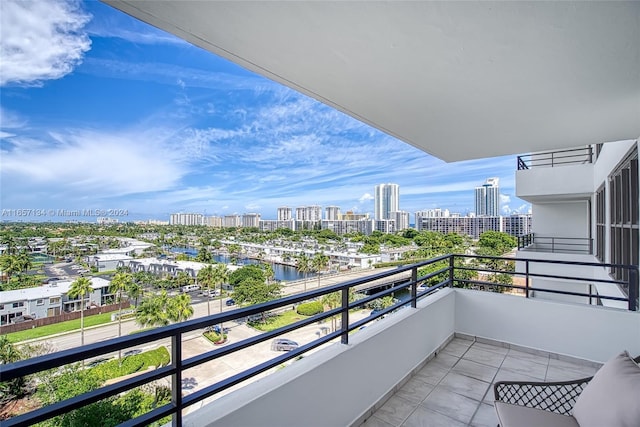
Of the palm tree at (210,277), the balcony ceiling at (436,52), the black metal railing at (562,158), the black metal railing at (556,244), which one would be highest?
the black metal railing at (562,158)

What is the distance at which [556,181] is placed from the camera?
6.98 m

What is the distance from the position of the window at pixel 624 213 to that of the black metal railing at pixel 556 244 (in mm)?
4305

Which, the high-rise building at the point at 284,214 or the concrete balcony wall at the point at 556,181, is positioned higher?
the concrete balcony wall at the point at 556,181

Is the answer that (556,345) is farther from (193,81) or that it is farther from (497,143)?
(193,81)

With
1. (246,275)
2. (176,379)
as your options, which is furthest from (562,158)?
(246,275)

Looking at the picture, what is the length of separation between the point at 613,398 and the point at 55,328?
48.0 feet

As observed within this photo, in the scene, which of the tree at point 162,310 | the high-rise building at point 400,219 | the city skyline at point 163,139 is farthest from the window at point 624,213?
the high-rise building at point 400,219

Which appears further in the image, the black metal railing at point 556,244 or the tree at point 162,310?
the tree at point 162,310

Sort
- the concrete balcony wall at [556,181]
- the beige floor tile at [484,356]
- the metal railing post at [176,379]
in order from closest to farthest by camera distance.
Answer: the metal railing post at [176,379] → the beige floor tile at [484,356] → the concrete balcony wall at [556,181]

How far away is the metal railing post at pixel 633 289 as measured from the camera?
2.95 meters

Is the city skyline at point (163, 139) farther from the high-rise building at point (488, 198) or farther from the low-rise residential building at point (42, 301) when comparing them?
the low-rise residential building at point (42, 301)

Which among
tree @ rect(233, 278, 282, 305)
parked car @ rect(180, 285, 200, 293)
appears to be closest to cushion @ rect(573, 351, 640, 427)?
parked car @ rect(180, 285, 200, 293)

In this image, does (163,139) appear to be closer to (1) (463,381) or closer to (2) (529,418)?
(1) (463,381)

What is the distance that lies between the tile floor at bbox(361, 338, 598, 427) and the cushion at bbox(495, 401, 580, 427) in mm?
669
